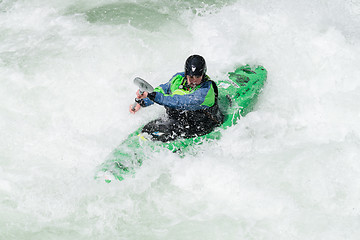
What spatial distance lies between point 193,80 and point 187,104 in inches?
11.9

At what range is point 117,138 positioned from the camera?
5.69 m

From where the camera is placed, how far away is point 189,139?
5.00 meters

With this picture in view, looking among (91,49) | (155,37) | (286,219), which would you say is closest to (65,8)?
(91,49)

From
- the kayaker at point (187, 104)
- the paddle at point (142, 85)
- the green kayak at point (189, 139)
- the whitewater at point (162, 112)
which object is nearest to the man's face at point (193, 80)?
the kayaker at point (187, 104)

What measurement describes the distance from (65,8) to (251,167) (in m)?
5.89

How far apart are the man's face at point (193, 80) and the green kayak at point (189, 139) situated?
0.76 meters

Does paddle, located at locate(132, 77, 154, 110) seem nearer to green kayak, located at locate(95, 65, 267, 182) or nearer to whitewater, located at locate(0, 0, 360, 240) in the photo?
green kayak, located at locate(95, 65, 267, 182)

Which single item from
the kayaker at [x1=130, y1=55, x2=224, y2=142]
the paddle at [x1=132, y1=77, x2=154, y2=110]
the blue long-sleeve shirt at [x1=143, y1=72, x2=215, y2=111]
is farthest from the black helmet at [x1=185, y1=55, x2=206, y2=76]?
the paddle at [x1=132, y1=77, x2=154, y2=110]

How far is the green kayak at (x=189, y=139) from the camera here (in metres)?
4.75

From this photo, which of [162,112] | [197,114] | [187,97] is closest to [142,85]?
[187,97]

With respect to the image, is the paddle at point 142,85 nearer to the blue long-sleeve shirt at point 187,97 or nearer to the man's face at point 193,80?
the blue long-sleeve shirt at point 187,97

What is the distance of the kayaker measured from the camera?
4.54m

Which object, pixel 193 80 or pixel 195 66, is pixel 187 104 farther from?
pixel 195 66

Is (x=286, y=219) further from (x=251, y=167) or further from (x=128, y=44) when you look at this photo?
(x=128, y=44)
